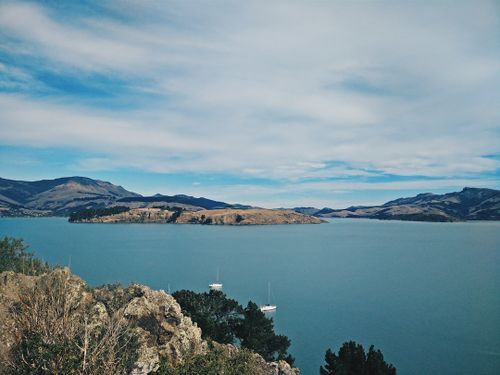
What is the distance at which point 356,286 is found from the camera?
98.9m

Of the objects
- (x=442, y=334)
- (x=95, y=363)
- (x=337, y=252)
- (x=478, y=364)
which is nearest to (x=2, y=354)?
(x=95, y=363)

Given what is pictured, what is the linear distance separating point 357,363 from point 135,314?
24.2m

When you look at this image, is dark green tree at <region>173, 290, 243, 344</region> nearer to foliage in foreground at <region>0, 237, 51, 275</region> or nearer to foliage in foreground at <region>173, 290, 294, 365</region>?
foliage in foreground at <region>173, 290, 294, 365</region>

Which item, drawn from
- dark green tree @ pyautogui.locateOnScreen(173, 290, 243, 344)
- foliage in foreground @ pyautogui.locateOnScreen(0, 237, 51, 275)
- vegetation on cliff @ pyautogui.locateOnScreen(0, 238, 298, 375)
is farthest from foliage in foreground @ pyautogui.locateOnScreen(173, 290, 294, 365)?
foliage in foreground @ pyautogui.locateOnScreen(0, 237, 51, 275)

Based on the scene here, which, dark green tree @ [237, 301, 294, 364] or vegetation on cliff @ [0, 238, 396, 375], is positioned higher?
vegetation on cliff @ [0, 238, 396, 375]

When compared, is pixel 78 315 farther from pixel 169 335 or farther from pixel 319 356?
pixel 319 356

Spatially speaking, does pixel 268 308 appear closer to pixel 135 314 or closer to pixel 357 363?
pixel 357 363

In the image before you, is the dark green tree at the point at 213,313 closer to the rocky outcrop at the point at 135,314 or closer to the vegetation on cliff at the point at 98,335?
the vegetation on cliff at the point at 98,335

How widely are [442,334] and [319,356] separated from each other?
23.4 metres

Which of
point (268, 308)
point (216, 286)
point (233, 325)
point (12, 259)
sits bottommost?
point (268, 308)

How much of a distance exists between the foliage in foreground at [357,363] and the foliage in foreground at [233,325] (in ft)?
27.3

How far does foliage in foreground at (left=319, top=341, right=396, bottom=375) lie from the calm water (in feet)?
38.9

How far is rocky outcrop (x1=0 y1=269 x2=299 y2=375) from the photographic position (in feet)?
77.4

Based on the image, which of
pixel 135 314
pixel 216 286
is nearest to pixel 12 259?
pixel 216 286
